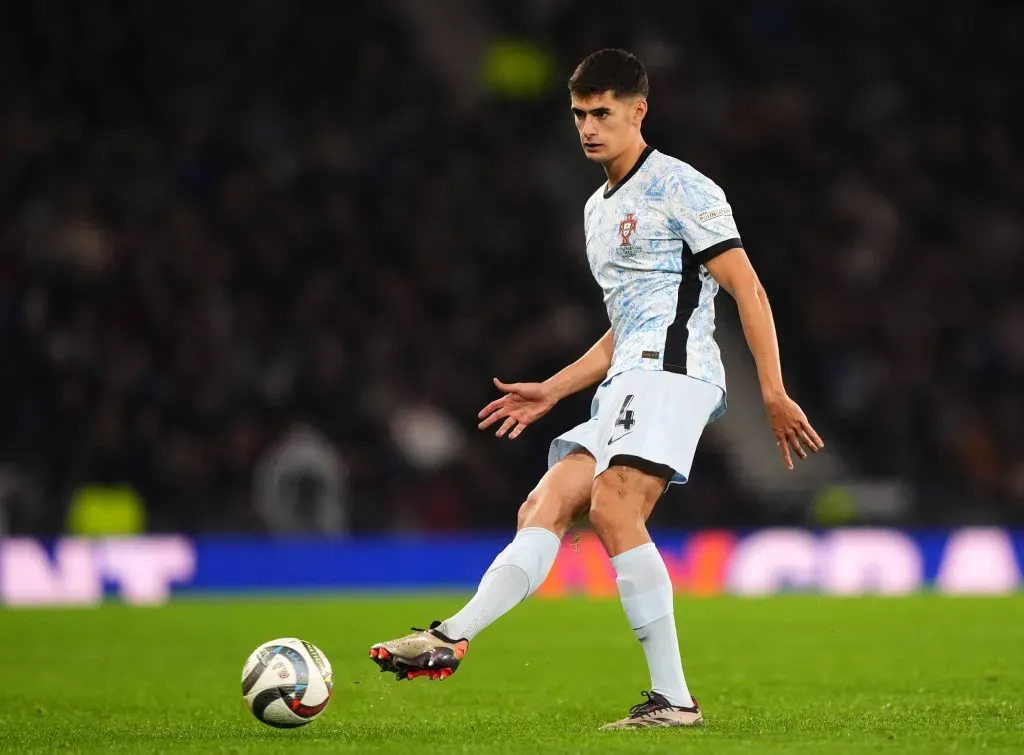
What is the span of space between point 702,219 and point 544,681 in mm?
2902

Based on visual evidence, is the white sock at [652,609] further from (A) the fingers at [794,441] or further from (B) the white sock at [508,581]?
(A) the fingers at [794,441]

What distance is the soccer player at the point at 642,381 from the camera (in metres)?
5.15

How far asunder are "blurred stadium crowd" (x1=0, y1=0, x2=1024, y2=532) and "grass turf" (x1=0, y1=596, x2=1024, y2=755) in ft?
8.86

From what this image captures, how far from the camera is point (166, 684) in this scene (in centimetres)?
747

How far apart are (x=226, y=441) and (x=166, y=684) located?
7.76 meters

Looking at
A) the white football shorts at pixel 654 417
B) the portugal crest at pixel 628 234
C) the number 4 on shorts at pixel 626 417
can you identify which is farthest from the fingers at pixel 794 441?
the portugal crest at pixel 628 234

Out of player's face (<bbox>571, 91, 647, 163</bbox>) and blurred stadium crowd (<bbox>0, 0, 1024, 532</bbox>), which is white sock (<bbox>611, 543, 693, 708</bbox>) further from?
blurred stadium crowd (<bbox>0, 0, 1024, 532</bbox>)

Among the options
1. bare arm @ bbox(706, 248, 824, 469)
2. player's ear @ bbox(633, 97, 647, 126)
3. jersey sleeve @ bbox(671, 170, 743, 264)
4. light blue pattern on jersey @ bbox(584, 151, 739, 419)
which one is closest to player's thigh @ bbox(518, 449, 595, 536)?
light blue pattern on jersey @ bbox(584, 151, 739, 419)

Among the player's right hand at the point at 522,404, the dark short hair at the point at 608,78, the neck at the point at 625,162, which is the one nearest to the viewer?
the dark short hair at the point at 608,78

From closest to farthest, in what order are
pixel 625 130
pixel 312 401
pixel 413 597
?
pixel 625 130
pixel 413 597
pixel 312 401

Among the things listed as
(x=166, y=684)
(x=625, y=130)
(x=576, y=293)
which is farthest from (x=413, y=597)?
(x=625, y=130)

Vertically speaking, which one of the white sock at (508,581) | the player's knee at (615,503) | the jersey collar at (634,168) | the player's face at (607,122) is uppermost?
the player's face at (607,122)

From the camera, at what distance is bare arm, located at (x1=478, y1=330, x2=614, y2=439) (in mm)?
5637

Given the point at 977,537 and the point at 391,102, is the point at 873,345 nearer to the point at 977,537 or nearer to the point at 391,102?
the point at 977,537
